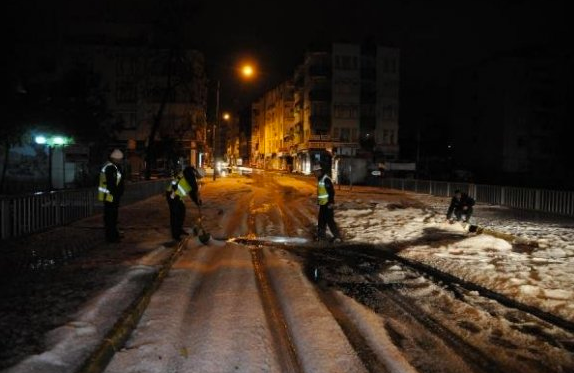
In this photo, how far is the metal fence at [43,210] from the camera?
10820mm

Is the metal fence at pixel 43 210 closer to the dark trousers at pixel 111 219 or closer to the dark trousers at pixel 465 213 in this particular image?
the dark trousers at pixel 111 219

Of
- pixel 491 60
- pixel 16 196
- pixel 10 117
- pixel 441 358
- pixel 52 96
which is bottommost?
pixel 441 358

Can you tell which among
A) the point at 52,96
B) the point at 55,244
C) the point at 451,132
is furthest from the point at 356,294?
the point at 451,132

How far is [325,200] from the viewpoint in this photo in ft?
39.8

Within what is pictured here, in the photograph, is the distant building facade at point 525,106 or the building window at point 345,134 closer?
the distant building facade at point 525,106

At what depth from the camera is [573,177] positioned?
42531 mm

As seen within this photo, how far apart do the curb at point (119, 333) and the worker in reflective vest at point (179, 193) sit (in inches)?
150

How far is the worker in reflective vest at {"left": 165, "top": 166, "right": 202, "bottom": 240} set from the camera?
1118cm

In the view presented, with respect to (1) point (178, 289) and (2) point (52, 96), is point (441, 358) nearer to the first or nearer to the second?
(1) point (178, 289)

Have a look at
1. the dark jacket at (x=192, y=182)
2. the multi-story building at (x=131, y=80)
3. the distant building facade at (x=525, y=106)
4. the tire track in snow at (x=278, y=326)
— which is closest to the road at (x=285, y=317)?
the tire track in snow at (x=278, y=326)

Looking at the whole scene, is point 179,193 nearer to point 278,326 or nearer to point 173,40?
point 278,326

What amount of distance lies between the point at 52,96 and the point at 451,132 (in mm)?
64559

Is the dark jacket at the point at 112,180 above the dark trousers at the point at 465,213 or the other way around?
above

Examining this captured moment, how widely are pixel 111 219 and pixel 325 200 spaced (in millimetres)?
4718
